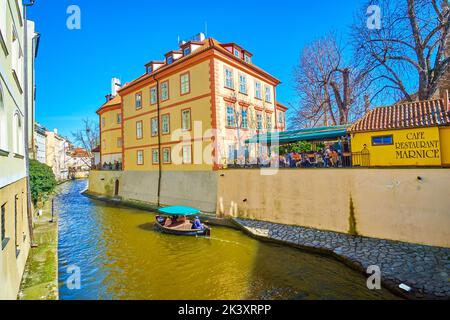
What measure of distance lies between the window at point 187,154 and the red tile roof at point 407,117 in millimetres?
11761

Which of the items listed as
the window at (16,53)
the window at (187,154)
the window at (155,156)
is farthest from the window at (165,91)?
the window at (16,53)

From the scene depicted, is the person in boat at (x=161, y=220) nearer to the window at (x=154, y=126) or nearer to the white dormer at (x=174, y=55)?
the window at (x=154, y=126)

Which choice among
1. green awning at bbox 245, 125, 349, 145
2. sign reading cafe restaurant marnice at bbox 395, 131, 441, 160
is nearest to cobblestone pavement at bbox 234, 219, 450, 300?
sign reading cafe restaurant marnice at bbox 395, 131, 441, 160

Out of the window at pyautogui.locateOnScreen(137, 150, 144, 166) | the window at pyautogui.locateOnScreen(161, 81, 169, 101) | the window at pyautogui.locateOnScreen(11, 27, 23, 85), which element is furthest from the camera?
the window at pyautogui.locateOnScreen(137, 150, 144, 166)

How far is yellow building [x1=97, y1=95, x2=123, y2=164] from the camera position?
32.4 m

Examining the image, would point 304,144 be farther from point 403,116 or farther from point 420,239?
point 420,239

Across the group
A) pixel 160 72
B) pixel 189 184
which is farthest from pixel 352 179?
pixel 160 72

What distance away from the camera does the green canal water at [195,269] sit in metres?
8.70

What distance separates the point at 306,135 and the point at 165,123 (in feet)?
40.7

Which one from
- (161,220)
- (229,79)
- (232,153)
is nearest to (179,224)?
(161,220)

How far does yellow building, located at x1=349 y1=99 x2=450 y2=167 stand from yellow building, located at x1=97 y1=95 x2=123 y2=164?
27408mm

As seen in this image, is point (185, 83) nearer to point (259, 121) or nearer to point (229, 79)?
point (229, 79)

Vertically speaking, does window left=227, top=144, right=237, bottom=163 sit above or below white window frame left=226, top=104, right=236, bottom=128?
below

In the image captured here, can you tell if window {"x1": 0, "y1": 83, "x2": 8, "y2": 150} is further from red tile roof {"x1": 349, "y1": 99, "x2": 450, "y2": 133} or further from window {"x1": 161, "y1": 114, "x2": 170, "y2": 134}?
window {"x1": 161, "y1": 114, "x2": 170, "y2": 134}
